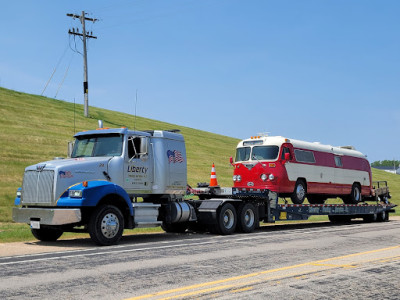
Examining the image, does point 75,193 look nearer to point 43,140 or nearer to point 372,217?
point 372,217

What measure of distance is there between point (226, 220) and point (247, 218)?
1.06 meters

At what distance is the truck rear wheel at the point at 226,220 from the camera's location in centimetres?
1566

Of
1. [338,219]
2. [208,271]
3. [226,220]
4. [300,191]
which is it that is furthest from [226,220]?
[338,219]

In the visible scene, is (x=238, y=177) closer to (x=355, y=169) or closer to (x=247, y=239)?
(x=247, y=239)

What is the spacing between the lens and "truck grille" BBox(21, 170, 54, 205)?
1237cm

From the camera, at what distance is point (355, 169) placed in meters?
23.4

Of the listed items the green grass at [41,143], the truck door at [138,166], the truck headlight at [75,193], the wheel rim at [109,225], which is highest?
the green grass at [41,143]

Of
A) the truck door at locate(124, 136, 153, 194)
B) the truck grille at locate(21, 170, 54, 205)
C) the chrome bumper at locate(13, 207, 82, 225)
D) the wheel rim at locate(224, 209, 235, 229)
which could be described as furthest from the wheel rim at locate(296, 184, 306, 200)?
the truck grille at locate(21, 170, 54, 205)

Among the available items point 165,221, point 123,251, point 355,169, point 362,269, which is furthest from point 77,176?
point 355,169

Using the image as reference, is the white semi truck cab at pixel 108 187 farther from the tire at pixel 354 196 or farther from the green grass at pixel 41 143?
the tire at pixel 354 196

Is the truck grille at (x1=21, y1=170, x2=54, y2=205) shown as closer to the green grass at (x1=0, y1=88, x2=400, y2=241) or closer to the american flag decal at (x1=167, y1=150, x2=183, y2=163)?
the green grass at (x1=0, y1=88, x2=400, y2=241)

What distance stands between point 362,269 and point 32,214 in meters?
7.86

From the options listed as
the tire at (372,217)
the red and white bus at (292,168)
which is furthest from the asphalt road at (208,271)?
the tire at (372,217)

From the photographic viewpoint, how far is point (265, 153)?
61.7ft
